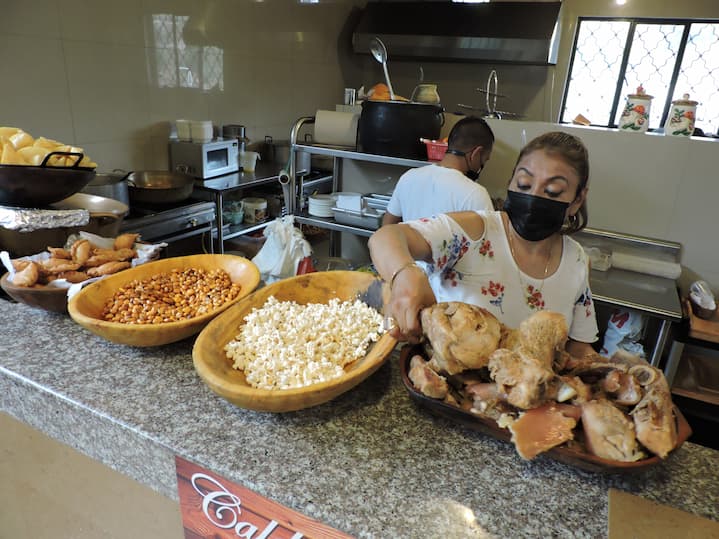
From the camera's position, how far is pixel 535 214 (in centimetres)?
136

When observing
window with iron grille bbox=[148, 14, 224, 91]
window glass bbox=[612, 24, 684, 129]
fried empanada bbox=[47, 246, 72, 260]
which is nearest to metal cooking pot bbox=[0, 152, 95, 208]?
fried empanada bbox=[47, 246, 72, 260]

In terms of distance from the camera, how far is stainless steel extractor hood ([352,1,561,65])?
459 cm

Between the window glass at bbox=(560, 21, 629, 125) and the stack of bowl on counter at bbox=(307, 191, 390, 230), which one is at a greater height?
the window glass at bbox=(560, 21, 629, 125)

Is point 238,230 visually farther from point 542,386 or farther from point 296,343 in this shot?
point 542,386

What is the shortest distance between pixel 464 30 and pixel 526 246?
165 inches

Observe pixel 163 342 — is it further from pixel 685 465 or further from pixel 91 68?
pixel 91 68

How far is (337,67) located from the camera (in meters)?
5.64

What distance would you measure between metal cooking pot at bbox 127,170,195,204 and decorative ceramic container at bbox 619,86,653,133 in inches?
106

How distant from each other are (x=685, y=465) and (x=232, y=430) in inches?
31.9

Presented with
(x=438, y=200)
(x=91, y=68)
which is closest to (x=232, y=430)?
(x=438, y=200)

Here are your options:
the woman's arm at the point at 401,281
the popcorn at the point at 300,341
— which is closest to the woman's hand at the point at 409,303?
the woman's arm at the point at 401,281

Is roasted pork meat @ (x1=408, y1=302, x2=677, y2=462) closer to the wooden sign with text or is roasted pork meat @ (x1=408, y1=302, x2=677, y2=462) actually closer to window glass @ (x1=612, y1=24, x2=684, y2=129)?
the wooden sign with text

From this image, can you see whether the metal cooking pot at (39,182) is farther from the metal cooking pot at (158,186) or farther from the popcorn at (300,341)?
the metal cooking pot at (158,186)

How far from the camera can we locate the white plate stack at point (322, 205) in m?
3.18
